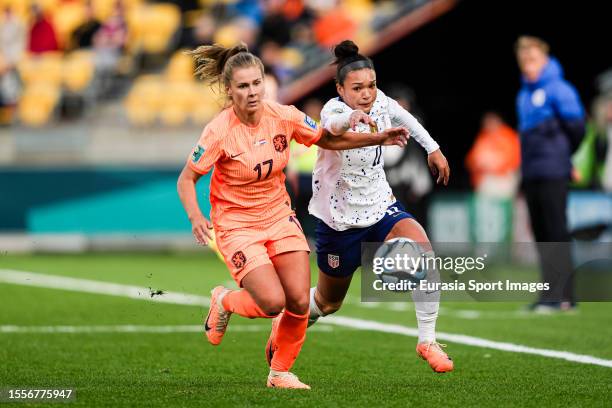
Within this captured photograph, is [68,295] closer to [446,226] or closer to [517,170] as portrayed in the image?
[446,226]

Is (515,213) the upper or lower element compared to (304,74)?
lower

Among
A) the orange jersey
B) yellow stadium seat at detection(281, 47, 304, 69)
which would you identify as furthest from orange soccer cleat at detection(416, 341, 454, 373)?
yellow stadium seat at detection(281, 47, 304, 69)

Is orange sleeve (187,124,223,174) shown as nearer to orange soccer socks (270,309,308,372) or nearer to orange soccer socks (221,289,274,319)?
orange soccer socks (221,289,274,319)

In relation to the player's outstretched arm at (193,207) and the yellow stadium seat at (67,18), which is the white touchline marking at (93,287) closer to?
the player's outstretched arm at (193,207)

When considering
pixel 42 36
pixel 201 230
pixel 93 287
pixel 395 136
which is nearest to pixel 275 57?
pixel 42 36

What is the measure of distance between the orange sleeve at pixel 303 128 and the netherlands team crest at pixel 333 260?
86cm

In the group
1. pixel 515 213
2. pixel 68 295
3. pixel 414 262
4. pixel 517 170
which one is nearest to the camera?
pixel 414 262

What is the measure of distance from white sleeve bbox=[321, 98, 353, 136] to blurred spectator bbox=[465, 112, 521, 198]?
11627 millimetres

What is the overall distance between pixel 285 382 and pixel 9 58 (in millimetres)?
17066

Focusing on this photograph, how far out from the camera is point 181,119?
2139cm

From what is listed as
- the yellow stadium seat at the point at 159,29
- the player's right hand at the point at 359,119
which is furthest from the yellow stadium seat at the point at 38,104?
the player's right hand at the point at 359,119

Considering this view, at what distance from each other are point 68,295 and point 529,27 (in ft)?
35.1

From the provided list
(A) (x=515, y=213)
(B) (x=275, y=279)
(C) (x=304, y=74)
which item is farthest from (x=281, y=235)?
(C) (x=304, y=74)

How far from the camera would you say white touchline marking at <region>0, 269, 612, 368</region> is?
344 inches
